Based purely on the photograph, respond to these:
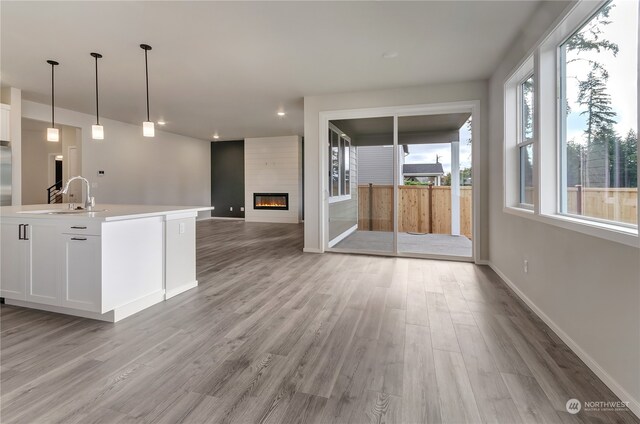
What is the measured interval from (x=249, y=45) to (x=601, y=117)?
319 cm

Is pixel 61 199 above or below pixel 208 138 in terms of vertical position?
below

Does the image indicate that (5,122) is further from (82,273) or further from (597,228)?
(597,228)

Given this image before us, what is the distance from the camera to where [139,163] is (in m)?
8.02

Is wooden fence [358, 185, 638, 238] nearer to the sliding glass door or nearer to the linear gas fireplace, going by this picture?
the sliding glass door

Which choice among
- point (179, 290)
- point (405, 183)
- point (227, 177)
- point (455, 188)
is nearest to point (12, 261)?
→ point (179, 290)

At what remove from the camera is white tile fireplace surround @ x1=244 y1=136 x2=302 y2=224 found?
9.71 metres

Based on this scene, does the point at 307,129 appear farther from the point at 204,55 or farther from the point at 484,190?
the point at 484,190

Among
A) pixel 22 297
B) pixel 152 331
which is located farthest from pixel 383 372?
pixel 22 297

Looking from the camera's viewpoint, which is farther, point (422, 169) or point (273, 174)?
point (273, 174)

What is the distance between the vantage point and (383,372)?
70.2 inches

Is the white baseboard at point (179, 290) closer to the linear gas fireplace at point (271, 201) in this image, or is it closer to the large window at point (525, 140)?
the large window at point (525, 140)

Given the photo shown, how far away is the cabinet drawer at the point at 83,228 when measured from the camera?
2408mm

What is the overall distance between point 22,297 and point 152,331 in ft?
4.76

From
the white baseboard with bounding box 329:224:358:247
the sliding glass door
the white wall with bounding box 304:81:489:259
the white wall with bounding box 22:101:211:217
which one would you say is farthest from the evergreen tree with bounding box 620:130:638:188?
the white wall with bounding box 22:101:211:217
